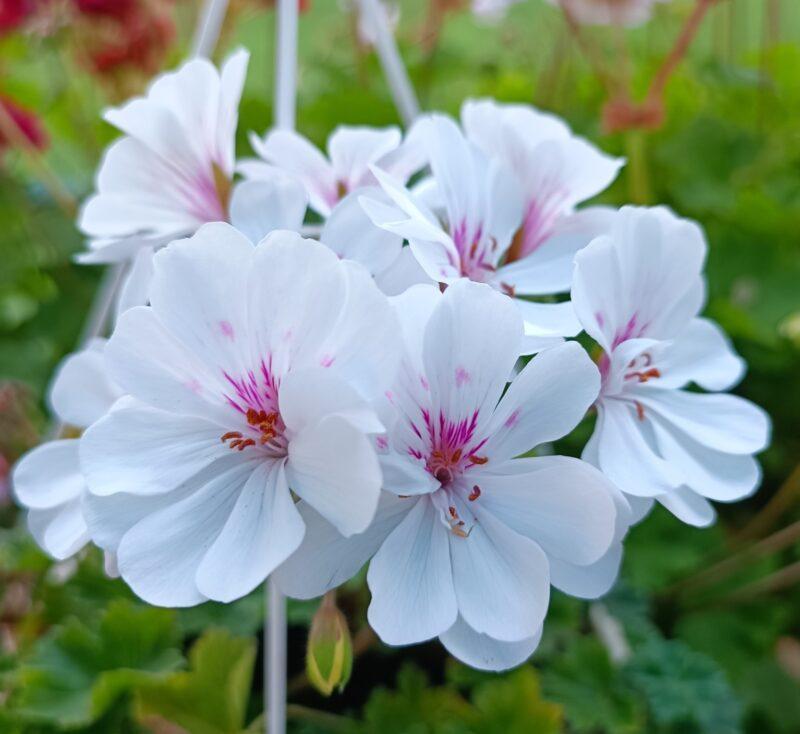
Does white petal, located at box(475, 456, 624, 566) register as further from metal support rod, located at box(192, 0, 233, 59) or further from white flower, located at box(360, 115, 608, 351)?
metal support rod, located at box(192, 0, 233, 59)

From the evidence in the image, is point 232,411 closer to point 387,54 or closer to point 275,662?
point 275,662

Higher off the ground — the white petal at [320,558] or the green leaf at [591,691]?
the white petal at [320,558]

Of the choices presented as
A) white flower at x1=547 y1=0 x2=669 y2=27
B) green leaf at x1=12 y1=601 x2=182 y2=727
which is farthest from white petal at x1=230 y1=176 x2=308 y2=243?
white flower at x1=547 y1=0 x2=669 y2=27

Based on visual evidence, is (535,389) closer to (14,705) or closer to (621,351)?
(621,351)

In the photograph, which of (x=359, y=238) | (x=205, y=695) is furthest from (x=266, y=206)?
(x=205, y=695)

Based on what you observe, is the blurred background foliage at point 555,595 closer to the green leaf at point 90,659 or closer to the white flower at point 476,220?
the green leaf at point 90,659

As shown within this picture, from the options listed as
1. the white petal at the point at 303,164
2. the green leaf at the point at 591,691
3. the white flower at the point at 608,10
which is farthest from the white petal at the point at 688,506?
the white flower at the point at 608,10

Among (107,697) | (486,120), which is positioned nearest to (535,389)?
(486,120)
